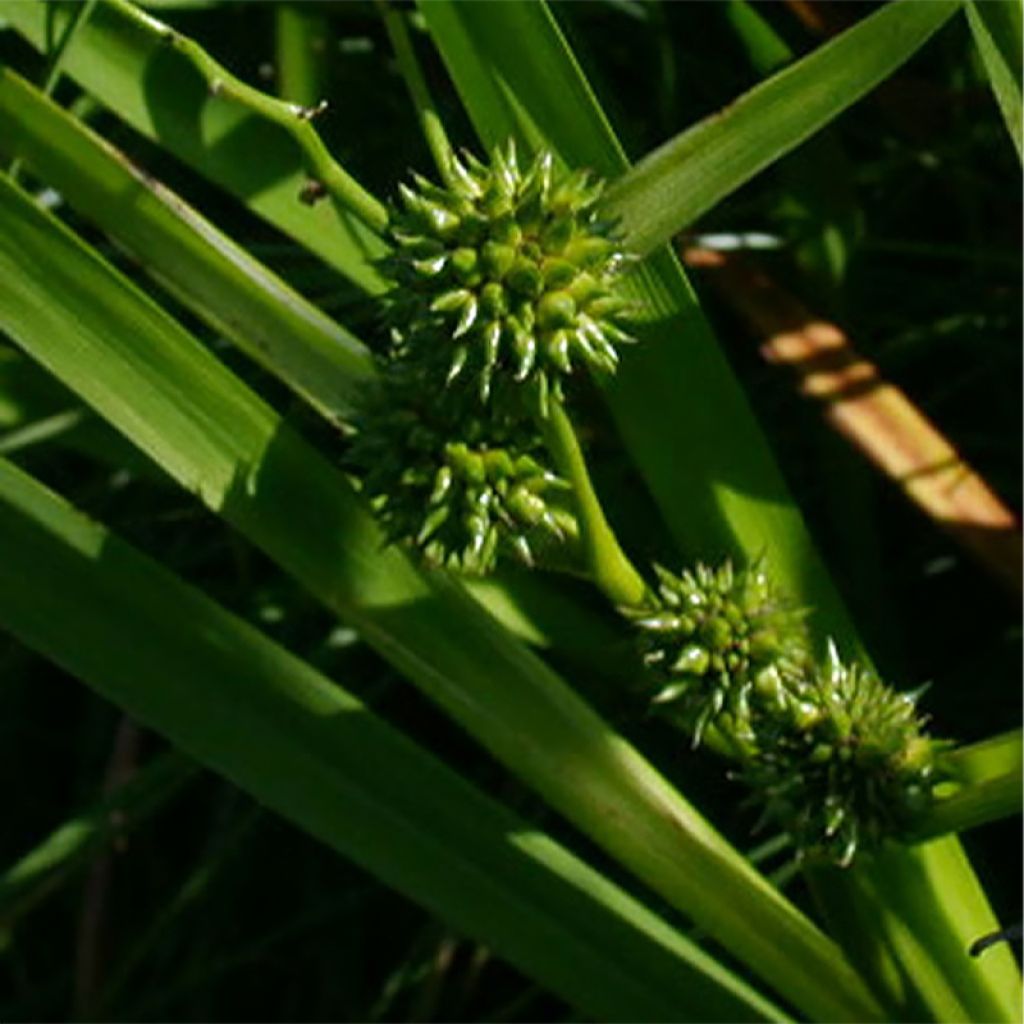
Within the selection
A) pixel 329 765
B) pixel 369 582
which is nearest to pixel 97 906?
pixel 329 765

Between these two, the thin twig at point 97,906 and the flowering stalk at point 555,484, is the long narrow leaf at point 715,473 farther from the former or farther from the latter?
the thin twig at point 97,906

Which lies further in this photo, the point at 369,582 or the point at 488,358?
the point at 369,582

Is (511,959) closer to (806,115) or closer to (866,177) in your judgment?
(806,115)

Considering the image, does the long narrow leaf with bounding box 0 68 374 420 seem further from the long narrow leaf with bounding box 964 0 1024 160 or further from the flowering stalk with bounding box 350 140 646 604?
the long narrow leaf with bounding box 964 0 1024 160

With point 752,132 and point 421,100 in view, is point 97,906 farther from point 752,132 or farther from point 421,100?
point 752,132

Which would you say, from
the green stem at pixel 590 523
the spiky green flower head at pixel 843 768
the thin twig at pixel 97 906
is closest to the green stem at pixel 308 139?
the green stem at pixel 590 523

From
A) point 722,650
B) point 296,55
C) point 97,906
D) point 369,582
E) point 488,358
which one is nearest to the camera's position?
point 488,358

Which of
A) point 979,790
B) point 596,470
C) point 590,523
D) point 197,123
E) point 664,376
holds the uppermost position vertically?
point 197,123
